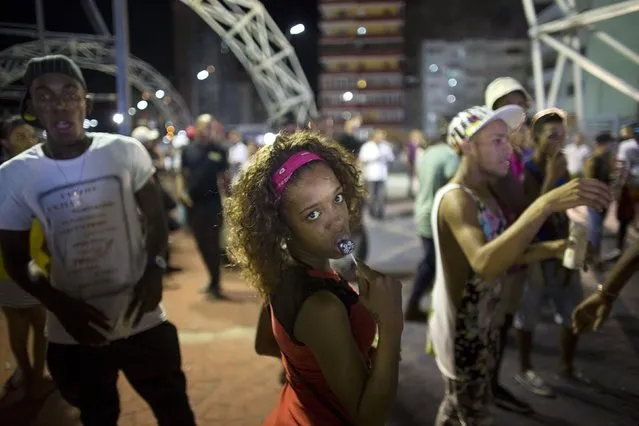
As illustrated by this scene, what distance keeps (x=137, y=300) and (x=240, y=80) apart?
74.5 inches

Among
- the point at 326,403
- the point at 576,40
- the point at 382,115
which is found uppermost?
the point at 382,115

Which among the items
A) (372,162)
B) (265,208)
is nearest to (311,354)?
(265,208)

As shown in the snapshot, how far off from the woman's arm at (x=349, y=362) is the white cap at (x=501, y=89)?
7.42ft

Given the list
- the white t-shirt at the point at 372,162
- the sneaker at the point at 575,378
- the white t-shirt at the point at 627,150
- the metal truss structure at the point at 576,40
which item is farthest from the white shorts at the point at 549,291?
the white t-shirt at the point at 372,162

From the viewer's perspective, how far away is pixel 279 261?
1.45 m

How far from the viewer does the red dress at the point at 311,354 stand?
4.43ft

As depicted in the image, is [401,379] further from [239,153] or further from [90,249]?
[239,153]

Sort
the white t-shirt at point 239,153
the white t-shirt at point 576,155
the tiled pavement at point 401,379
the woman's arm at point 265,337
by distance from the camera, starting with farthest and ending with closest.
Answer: the white t-shirt at point 239,153, the white t-shirt at point 576,155, the tiled pavement at point 401,379, the woman's arm at point 265,337

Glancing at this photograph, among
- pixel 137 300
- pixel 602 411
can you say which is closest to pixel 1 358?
pixel 137 300

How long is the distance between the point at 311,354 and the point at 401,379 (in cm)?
253

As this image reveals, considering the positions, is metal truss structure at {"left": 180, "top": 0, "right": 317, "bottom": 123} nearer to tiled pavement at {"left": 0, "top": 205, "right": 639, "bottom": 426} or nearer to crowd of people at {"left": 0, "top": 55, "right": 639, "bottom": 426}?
crowd of people at {"left": 0, "top": 55, "right": 639, "bottom": 426}

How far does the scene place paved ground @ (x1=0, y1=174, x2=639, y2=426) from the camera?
3025mm

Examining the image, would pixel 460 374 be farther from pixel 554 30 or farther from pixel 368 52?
pixel 368 52

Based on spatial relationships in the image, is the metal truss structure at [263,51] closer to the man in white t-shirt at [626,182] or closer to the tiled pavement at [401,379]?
the tiled pavement at [401,379]
